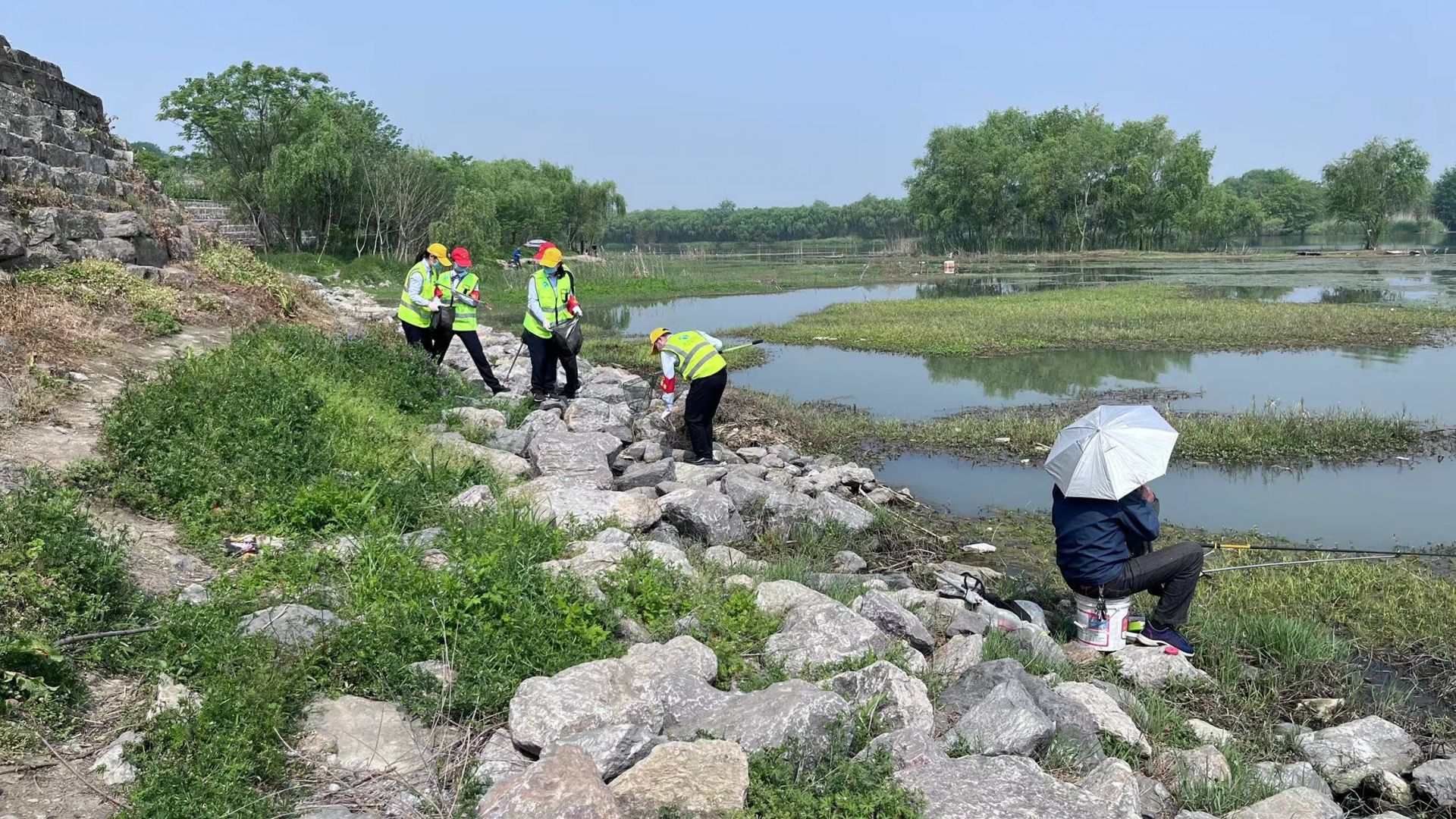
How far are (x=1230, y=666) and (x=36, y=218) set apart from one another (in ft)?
A: 38.7

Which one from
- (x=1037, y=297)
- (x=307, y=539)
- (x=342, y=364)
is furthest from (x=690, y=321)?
(x=307, y=539)

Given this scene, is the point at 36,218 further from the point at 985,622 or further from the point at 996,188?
the point at 996,188

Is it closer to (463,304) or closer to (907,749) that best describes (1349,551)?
(907,749)

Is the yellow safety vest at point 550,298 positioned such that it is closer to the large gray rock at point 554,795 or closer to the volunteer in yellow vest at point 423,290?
the volunteer in yellow vest at point 423,290

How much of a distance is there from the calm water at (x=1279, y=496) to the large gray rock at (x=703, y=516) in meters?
2.87

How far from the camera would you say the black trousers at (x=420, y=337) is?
11235 millimetres

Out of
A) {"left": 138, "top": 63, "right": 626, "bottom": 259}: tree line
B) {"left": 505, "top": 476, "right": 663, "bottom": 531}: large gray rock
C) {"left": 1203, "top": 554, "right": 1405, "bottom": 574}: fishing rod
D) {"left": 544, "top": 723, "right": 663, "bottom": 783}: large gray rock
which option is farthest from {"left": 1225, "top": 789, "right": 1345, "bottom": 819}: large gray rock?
{"left": 138, "top": 63, "right": 626, "bottom": 259}: tree line

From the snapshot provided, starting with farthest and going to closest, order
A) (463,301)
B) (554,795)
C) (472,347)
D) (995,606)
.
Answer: (472,347) < (463,301) < (995,606) < (554,795)

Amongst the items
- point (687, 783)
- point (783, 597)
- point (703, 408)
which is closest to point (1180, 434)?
point (703, 408)

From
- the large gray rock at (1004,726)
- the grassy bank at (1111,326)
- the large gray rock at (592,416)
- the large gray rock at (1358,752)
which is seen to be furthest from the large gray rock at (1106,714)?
the grassy bank at (1111,326)

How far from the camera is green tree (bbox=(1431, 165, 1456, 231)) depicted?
3807 inches

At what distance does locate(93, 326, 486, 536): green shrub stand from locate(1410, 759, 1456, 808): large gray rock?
553 centimetres

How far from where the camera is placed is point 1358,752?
168 inches

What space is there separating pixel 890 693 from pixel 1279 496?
718cm
